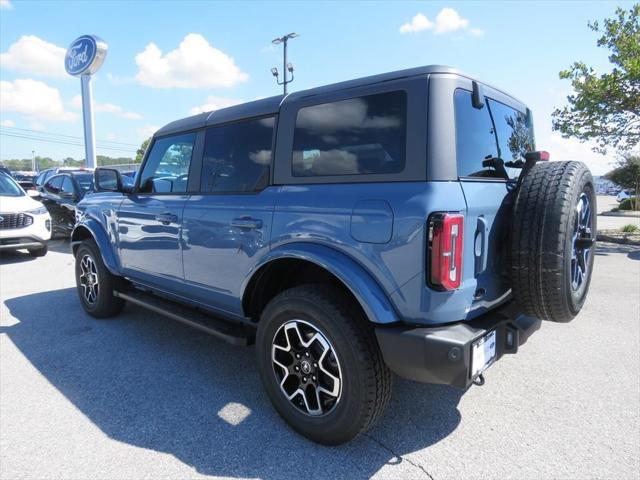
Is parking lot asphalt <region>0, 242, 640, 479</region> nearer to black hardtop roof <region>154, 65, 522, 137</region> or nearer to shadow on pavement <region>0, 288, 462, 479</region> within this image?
shadow on pavement <region>0, 288, 462, 479</region>

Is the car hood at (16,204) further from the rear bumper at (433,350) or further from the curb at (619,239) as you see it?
the curb at (619,239)

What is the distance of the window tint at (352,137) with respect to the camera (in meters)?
2.12

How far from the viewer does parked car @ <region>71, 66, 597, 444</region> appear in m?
Answer: 1.99

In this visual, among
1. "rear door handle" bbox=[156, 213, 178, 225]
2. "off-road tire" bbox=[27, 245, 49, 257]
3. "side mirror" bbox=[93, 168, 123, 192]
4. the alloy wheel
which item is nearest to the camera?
the alloy wheel

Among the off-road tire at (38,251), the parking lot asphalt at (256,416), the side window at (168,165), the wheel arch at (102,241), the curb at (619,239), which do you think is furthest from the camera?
the curb at (619,239)

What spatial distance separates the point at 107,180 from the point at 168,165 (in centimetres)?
102

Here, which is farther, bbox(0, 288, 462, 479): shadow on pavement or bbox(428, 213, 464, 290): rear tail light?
bbox(0, 288, 462, 479): shadow on pavement

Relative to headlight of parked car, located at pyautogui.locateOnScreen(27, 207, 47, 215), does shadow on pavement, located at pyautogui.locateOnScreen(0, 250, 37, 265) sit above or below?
below

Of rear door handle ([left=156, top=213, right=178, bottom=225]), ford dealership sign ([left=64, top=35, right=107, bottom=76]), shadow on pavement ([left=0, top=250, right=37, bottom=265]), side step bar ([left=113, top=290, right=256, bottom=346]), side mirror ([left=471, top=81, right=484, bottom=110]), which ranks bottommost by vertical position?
shadow on pavement ([left=0, top=250, right=37, bottom=265])

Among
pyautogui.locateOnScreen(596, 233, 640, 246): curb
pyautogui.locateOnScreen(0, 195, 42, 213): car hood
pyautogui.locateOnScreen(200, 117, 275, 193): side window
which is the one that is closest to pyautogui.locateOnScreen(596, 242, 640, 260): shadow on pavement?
pyautogui.locateOnScreen(596, 233, 640, 246): curb

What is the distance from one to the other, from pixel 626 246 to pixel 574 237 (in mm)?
9791

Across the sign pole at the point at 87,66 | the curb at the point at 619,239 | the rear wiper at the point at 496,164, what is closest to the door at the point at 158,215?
the rear wiper at the point at 496,164

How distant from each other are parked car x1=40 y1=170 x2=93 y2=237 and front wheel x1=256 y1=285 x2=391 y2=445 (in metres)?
8.90

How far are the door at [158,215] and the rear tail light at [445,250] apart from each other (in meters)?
2.15
